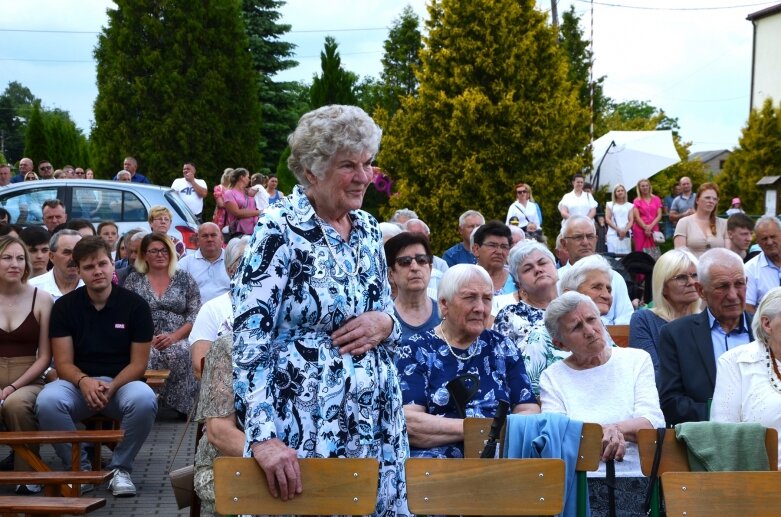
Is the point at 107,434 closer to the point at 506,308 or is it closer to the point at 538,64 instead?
the point at 506,308

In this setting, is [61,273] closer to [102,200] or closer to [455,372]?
[455,372]

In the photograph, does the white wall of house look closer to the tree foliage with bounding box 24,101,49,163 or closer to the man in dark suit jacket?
the tree foliage with bounding box 24,101,49,163

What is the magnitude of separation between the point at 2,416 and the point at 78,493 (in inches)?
40.0

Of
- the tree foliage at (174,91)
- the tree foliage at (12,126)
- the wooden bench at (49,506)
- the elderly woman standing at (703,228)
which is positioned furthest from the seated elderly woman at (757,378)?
the tree foliage at (12,126)

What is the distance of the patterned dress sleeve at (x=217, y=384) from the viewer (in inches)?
175

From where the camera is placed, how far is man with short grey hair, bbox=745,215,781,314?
940 centimetres

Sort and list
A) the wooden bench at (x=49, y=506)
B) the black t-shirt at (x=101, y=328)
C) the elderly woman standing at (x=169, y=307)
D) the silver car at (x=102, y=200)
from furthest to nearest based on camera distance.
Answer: the silver car at (x=102, y=200)
the elderly woman standing at (x=169, y=307)
the black t-shirt at (x=101, y=328)
the wooden bench at (x=49, y=506)

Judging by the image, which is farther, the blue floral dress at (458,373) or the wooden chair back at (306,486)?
the blue floral dress at (458,373)

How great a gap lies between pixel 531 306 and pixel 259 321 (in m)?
3.77

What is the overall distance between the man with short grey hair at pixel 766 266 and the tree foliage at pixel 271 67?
114 ft

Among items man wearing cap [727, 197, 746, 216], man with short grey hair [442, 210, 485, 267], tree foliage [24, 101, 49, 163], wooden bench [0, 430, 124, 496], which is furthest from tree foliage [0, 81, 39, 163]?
wooden bench [0, 430, 124, 496]

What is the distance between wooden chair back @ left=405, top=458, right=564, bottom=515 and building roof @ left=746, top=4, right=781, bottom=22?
52.9 metres

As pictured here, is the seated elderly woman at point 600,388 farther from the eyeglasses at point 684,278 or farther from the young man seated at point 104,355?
the young man seated at point 104,355

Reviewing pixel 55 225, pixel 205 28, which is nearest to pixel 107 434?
pixel 55 225
